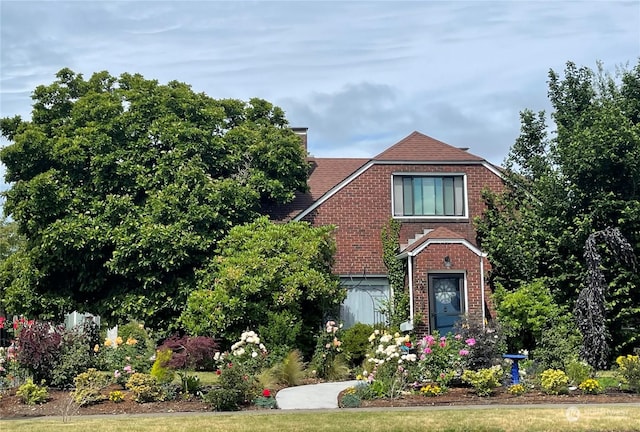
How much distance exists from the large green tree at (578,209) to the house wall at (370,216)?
0.67m

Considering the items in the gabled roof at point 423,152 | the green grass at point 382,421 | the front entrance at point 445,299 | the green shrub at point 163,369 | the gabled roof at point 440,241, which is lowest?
the green grass at point 382,421

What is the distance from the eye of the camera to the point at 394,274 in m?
23.6

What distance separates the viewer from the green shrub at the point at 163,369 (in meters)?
16.2

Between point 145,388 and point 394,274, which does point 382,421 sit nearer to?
point 145,388

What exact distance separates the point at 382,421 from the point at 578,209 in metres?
12.1

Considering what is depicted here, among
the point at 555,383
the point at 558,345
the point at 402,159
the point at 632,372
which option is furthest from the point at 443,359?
the point at 402,159

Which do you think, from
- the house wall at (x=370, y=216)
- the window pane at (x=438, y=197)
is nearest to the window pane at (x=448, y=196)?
the window pane at (x=438, y=197)

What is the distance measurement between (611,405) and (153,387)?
861cm

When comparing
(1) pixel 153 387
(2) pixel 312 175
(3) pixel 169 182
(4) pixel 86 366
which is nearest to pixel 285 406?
(1) pixel 153 387

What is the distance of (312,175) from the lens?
1111 inches

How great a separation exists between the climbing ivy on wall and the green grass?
352 inches

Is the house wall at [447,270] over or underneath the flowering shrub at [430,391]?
over

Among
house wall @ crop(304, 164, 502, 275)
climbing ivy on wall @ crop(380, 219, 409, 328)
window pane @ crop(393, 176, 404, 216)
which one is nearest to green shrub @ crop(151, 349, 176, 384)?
climbing ivy on wall @ crop(380, 219, 409, 328)

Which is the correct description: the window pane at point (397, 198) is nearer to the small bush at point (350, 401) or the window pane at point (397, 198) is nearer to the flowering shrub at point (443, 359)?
the flowering shrub at point (443, 359)
